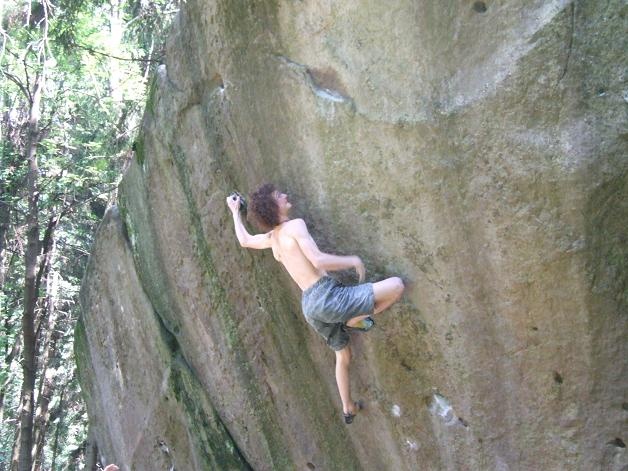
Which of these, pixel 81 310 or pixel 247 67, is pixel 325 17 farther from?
pixel 81 310

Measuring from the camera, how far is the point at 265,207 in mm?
4836

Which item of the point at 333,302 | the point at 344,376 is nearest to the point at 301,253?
the point at 333,302

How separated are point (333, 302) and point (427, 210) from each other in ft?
2.92

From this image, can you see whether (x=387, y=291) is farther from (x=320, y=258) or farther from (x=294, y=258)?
(x=294, y=258)

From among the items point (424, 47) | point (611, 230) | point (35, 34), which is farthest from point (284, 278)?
point (35, 34)

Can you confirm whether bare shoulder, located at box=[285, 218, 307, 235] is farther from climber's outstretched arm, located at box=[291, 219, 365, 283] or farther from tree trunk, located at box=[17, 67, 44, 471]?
tree trunk, located at box=[17, 67, 44, 471]

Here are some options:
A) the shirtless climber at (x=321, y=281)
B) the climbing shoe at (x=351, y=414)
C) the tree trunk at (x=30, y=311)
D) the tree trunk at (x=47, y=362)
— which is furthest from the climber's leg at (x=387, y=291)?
the tree trunk at (x=47, y=362)

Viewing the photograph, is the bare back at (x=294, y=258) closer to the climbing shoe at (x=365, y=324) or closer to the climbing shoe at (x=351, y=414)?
the climbing shoe at (x=365, y=324)

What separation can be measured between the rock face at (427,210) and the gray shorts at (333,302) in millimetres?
283

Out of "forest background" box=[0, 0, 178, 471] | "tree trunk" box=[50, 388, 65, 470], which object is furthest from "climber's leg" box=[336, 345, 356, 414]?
"tree trunk" box=[50, 388, 65, 470]

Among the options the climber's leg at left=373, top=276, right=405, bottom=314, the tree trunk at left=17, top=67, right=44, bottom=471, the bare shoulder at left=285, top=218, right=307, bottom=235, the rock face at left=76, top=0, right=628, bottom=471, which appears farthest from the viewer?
the tree trunk at left=17, top=67, right=44, bottom=471

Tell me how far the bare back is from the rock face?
1.12ft

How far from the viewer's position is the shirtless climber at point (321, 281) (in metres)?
4.64

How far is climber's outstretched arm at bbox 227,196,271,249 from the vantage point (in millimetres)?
5172
